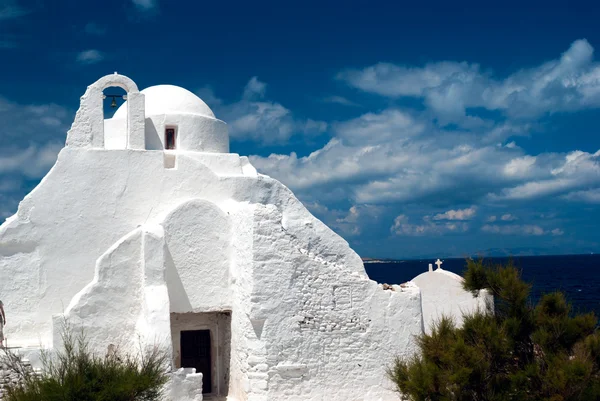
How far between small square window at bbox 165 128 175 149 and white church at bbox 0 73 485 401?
1.75 feet

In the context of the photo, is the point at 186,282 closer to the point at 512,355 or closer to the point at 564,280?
the point at 512,355

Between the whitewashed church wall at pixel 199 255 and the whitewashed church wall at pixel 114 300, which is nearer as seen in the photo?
the whitewashed church wall at pixel 114 300

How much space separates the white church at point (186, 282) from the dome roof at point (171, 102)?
988mm

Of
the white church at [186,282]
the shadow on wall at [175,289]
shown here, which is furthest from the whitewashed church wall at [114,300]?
the shadow on wall at [175,289]

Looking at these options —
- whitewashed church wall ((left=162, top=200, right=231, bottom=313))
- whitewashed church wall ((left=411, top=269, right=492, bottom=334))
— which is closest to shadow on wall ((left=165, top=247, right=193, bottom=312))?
whitewashed church wall ((left=162, top=200, right=231, bottom=313))

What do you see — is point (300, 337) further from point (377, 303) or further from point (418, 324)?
point (418, 324)

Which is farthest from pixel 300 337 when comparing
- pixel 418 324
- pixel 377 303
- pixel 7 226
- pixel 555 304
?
pixel 7 226

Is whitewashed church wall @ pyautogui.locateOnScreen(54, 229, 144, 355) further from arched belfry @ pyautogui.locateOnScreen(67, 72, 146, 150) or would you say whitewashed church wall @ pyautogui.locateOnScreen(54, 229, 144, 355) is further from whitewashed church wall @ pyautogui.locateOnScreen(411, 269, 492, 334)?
whitewashed church wall @ pyautogui.locateOnScreen(411, 269, 492, 334)

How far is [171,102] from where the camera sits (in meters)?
18.4

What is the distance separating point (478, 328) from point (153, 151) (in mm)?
9562

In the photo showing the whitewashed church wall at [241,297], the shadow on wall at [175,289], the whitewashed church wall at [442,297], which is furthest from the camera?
the whitewashed church wall at [442,297]

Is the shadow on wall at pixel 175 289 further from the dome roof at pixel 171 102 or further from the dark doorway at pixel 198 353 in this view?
the dome roof at pixel 171 102

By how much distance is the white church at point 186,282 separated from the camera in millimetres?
14742

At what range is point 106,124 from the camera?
1795cm
